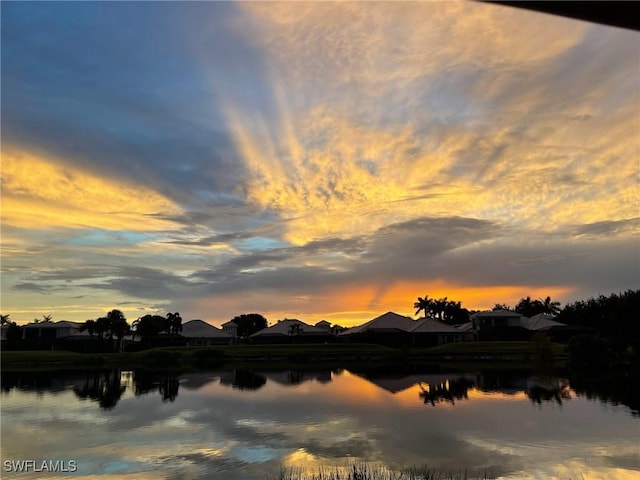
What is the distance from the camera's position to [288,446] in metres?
17.4

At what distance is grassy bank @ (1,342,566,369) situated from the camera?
53.2 m

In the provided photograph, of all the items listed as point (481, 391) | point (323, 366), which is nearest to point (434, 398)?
point (481, 391)

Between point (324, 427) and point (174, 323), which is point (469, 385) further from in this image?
Result: point (174, 323)

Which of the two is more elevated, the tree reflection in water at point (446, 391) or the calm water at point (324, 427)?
the tree reflection in water at point (446, 391)

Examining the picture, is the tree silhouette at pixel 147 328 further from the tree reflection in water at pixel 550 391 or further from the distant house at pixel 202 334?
the tree reflection in water at pixel 550 391

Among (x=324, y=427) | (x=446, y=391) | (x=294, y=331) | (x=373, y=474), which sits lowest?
(x=373, y=474)

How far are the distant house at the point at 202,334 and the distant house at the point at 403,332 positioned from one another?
78.2 feet

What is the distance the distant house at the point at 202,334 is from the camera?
280ft

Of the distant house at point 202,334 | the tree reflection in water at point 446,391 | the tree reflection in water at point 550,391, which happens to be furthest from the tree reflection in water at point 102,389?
the distant house at point 202,334

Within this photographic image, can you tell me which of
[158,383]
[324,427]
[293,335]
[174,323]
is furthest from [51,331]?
[324,427]

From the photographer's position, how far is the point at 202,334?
8725 cm

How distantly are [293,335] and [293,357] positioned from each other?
61.8ft

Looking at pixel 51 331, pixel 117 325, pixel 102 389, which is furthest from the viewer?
pixel 51 331

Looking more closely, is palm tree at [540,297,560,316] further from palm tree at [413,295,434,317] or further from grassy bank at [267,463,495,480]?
grassy bank at [267,463,495,480]
